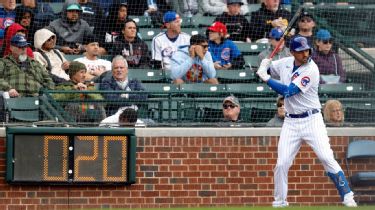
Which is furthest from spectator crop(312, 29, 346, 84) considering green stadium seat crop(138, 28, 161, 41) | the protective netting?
green stadium seat crop(138, 28, 161, 41)

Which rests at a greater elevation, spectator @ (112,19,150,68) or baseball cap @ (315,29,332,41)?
baseball cap @ (315,29,332,41)

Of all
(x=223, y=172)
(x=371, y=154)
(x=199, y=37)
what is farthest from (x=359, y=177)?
(x=199, y=37)

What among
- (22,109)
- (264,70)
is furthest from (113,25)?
(264,70)

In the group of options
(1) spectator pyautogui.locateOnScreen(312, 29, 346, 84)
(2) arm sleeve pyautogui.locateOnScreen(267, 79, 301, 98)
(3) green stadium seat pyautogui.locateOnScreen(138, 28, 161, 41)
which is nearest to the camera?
(2) arm sleeve pyautogui.locateOnScreen(267, 79, 301, 98)

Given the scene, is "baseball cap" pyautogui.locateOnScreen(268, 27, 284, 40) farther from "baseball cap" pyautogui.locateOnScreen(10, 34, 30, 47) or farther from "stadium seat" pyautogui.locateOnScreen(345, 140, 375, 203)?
"baseball cap" pyautogui.locateOnScreen(10, 34, 30, 47)

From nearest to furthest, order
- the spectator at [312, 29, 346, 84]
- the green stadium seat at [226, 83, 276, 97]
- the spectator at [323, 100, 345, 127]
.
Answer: the spectator at [323, 100, 345, 127] → the green stadium seat at [226, 83, 276, 97] → the spectator at [312, 29, 346, 84]

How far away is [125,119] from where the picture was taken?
43.9 feet

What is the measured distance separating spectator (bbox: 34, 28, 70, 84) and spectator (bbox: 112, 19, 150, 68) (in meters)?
0.78

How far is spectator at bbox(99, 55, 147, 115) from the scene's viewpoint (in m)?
13.4

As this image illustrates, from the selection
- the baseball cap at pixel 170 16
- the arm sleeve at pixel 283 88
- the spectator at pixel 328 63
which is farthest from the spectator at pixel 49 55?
the spectator at pixel 328 63

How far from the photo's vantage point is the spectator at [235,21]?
15.2 m

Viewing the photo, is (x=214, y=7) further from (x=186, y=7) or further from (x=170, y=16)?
(x=170, y=16)

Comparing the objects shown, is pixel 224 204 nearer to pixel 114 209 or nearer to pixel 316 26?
pixel 114 209

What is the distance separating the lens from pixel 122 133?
13164mm
